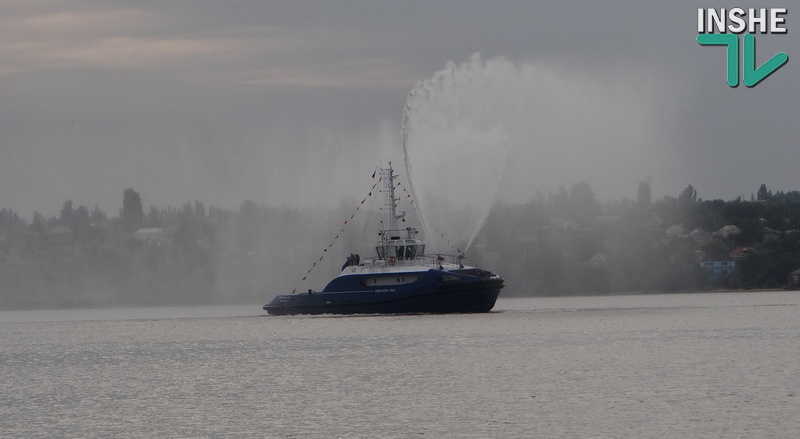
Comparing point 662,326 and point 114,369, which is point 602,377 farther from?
point 662,326

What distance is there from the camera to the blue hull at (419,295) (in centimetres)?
9994

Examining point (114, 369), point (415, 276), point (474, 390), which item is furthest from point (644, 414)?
point (415, 276)

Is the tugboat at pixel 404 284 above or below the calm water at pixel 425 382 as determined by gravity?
above

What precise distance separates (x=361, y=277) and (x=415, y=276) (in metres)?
4.66

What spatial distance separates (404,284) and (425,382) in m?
41.5

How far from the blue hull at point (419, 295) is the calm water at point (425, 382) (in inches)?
72.1

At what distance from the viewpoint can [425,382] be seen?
59.2m

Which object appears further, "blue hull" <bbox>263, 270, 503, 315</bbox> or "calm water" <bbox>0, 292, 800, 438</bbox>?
"blue hull" <bbox>263, 270, 503, 315</bbox>

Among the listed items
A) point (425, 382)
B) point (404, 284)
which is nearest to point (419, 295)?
point (404, 284)

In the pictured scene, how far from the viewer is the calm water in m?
44.2

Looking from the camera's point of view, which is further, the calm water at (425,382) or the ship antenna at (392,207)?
the ship antenna at (392,207)

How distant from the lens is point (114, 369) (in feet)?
245

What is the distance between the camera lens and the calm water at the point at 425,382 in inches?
1740

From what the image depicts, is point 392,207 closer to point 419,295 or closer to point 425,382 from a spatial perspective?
point 419,295
